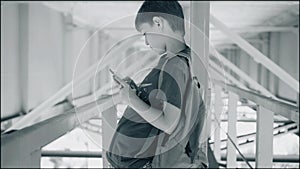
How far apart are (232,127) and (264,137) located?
0.33 feet

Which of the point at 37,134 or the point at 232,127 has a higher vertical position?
the point at 232,127

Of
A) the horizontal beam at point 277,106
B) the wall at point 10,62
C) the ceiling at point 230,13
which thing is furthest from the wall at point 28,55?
the horizontal beam at point 277,106

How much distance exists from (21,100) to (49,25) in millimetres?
753

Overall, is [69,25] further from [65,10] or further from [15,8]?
[15,8]

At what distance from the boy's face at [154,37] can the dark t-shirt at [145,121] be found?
1cm

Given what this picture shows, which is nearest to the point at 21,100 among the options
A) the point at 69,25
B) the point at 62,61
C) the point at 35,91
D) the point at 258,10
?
the point at 35,91

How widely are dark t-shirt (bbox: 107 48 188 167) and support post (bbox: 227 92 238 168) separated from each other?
0.52m

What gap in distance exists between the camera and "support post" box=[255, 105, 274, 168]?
84 centimetres

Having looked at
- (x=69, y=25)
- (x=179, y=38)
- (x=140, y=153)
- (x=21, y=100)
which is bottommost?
(x=140, y=153)

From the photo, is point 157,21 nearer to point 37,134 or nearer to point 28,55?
point 37,134

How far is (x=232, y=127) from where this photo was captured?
936 mm

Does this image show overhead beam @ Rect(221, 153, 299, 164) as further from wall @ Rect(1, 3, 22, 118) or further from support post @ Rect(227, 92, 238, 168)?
wall @ Rect(1, 3, 22, 118)

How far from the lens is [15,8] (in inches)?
98.4

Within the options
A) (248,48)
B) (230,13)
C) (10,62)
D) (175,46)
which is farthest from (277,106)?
(230,13)
